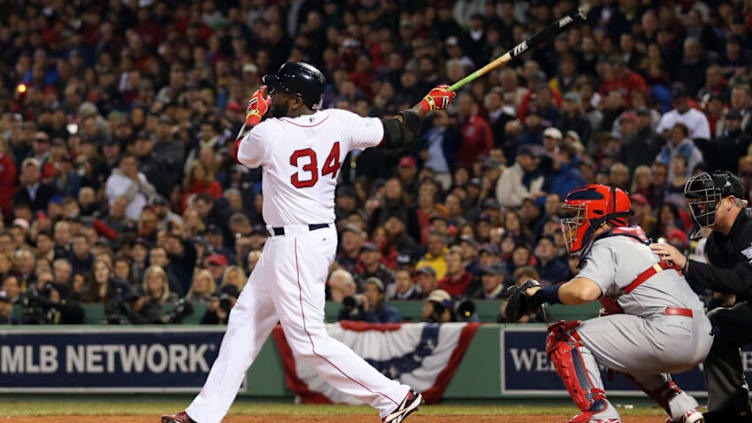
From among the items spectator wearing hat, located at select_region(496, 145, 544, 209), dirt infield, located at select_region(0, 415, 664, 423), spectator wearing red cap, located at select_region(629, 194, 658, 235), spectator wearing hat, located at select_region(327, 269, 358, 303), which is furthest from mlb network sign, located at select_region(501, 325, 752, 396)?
spectator wearing hat, located at select_region(496, 145, 544, 209)

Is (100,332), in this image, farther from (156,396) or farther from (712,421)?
(712,421)

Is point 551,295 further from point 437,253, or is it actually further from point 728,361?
point 437,253

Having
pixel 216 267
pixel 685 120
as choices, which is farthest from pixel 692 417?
pixel 685 120

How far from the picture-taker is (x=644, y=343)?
604 cm

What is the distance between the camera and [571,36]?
14461mm

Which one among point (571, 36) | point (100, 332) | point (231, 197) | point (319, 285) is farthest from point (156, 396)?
point (571, 36)

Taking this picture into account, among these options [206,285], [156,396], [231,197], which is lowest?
[156,396]

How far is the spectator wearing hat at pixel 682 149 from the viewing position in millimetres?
11906

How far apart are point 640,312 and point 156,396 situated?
5.65 meters

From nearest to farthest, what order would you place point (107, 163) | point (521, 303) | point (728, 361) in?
point (521, 303), point (728, 361), point (107, 163)

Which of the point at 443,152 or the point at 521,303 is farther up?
the point at 443,152

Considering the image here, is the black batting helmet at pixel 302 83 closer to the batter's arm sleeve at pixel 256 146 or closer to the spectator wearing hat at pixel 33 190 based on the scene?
the batter's arm sleeve at pixel 256 146

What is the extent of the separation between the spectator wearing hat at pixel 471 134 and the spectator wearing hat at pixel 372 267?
112 inches

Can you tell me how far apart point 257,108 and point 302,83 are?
391mm
